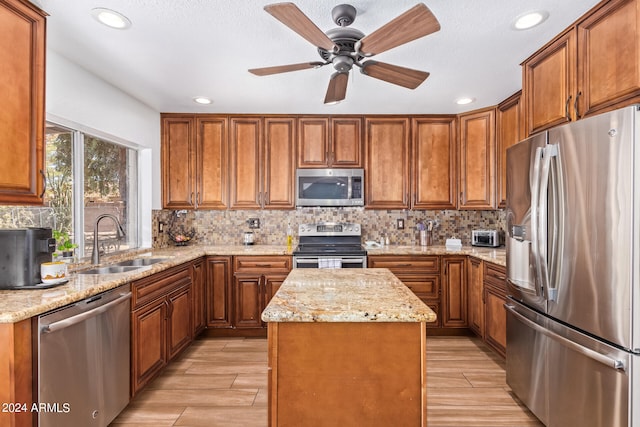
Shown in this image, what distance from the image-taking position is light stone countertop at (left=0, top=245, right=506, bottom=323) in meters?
1.44

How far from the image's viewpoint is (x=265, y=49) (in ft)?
7.35

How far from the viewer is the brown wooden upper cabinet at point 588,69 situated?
5.11 ft

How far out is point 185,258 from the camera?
2.94 meters

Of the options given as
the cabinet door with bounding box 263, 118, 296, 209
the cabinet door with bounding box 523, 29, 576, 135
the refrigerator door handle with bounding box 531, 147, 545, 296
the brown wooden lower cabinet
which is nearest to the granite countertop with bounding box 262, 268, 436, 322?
the refrigerator door handle with bounding box 531, 147, 545, 296

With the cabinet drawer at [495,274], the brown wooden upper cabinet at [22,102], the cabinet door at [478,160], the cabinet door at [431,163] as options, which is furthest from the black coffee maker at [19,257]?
the cabinet door at [478,160]

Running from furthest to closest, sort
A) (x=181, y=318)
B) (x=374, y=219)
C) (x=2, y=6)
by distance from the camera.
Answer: (x=374, y=219)
(x=181, y=318)
(x=2, y=6)

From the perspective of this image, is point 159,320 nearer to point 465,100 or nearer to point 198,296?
point 198,296

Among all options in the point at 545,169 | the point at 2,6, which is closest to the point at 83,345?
the point at 2,6

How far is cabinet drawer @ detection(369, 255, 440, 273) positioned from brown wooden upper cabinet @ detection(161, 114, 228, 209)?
1828 mm

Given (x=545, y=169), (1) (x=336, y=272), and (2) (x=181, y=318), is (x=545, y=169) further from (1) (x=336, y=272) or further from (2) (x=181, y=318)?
(2) (x=181, y=318)

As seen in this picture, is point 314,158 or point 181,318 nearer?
point 181,318

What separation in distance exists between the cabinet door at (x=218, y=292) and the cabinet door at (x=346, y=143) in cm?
163

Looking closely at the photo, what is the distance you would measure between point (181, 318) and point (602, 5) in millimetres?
3518

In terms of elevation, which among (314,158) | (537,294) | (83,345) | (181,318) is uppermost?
(314,158)
